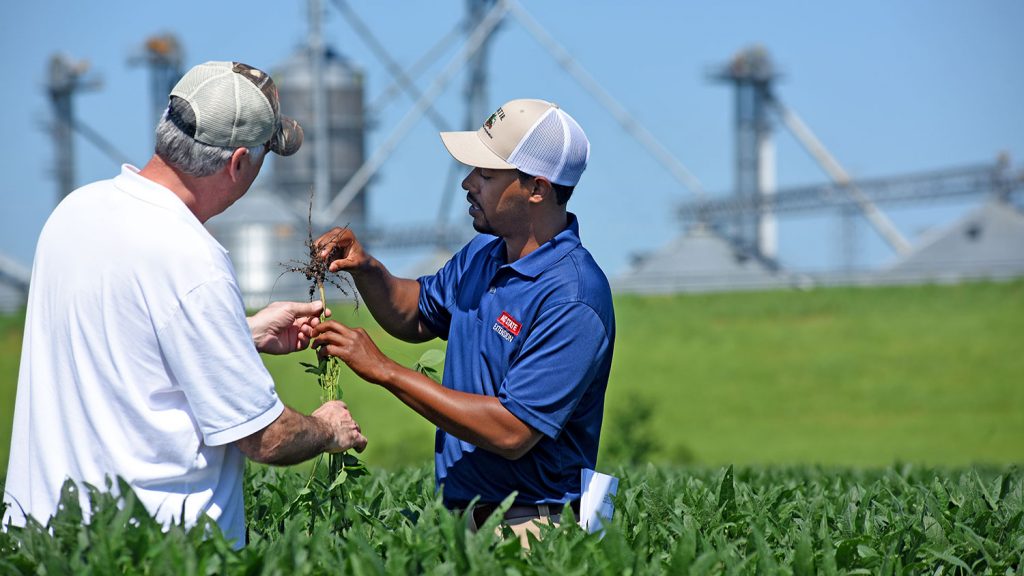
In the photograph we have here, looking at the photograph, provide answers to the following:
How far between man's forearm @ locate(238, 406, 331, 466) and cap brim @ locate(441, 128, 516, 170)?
1.12 metres

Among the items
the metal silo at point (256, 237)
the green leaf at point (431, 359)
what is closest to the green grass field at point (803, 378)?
the metal silo at point (256, 237)

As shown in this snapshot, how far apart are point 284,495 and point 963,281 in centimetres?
3822

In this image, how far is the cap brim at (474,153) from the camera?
176 inches

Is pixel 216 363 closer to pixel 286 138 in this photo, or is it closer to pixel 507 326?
pixel 286 138

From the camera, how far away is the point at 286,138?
13.3ft

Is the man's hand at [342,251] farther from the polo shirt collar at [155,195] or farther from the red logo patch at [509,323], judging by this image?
the polo shirt collar at [155,195]

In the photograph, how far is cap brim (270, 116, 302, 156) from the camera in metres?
3.98

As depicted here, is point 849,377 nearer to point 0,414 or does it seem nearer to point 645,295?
point 645,295

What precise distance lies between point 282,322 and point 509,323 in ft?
2.57

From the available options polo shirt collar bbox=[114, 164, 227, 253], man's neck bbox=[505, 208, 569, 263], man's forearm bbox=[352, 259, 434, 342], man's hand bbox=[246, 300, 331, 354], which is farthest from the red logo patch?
polo shirt collar bbox=[114, 164, 227, 253]

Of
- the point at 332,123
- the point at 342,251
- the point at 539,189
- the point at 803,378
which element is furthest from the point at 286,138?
the point at 332,123

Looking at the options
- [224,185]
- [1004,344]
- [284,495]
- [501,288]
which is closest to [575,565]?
[501,288]

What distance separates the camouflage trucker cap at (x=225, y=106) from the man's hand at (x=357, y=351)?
67cm

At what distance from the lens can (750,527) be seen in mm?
4770
